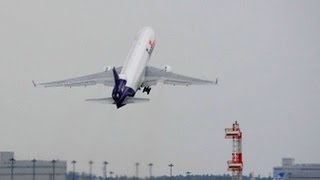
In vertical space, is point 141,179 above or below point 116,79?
below

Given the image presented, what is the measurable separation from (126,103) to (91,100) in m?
6.73

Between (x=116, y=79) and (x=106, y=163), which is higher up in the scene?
(x=116, y=79)

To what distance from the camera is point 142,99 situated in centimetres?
18775

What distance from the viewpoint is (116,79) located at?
198500 mm

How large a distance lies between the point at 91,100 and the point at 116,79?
38.4 ft

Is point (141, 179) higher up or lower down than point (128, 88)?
lower down

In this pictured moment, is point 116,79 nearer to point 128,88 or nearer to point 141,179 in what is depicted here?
point 128,88

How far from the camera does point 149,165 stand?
639ft

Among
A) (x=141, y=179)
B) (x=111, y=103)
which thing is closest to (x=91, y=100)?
(x=111, y=103)

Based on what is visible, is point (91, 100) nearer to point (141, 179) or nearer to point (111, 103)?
point (111, 103)

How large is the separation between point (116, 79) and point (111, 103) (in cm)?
771

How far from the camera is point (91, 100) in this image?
187625 mm

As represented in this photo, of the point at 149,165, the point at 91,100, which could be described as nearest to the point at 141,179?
the point at 149,165

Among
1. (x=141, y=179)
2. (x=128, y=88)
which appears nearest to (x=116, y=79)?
(x=128, y=88)
